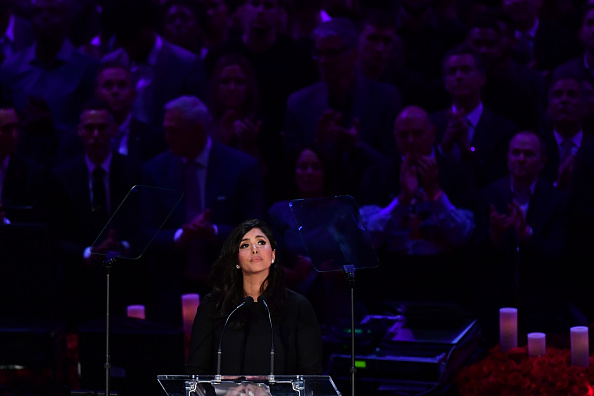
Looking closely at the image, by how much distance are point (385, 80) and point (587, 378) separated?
2.67 meters

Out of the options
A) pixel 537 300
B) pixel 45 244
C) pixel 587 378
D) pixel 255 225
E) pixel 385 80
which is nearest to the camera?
pixel 255 225

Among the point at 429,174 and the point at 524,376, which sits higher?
the point at 429,174

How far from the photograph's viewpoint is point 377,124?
6.29 metres

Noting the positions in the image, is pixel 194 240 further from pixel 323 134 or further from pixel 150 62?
pixel 150 62

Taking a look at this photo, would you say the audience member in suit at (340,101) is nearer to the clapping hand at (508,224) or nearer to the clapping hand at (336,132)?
the clapping hand at (336,132)

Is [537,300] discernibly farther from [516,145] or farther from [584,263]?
[516,145]

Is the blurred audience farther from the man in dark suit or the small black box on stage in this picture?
the small black box on stage

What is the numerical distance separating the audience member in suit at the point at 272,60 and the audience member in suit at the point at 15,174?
4.82 feet

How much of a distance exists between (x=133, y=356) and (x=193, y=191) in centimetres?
169

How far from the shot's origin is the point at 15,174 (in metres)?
6.14

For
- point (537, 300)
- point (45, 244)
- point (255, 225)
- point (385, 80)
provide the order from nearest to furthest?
point (255, 225)
point (45, 244)
point (537, 300)
point (385, 80)

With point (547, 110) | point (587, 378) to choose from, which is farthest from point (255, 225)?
point (547, 110)

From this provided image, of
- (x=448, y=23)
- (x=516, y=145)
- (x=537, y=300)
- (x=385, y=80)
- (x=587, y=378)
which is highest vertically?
(x=448, y=23)

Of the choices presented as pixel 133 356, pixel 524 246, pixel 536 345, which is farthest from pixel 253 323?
pixel 524 246
